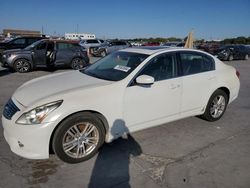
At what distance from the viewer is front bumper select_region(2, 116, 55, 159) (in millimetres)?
3139

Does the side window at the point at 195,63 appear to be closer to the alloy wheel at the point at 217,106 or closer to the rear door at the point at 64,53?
the alloy wheel at the point at 217,106

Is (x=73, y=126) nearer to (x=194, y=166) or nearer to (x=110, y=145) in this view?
(x=110, y=145)

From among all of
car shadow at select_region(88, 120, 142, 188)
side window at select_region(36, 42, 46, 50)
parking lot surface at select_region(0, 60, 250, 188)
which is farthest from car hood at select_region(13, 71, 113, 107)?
side window at select_region(36, 42, 46, 50)

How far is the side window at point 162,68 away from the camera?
4.08 metres

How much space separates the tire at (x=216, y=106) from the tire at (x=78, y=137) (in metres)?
2.44

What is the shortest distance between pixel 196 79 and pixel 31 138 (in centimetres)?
296

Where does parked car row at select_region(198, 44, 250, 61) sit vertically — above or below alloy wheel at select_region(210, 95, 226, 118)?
above

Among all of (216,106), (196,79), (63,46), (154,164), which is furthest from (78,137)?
(63,46)

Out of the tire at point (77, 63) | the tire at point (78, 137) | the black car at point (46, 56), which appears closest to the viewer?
the tire at point (78, 137)

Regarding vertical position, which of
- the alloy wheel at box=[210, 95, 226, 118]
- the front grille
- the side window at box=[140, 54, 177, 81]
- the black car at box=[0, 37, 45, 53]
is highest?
the side window at box=[140, 54, 177, 81]

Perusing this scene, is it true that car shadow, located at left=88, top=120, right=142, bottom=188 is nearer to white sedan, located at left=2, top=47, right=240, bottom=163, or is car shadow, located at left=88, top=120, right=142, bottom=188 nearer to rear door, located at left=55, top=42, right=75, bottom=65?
white sedan, located at left=2, top=47, right=240, bottom=163

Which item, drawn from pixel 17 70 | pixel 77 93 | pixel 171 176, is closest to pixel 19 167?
pixel 77 93

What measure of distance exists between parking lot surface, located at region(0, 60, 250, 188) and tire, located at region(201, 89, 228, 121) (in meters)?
0.45

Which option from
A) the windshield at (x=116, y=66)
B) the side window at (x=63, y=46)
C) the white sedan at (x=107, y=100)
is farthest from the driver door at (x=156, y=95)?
the side window at (x=63, y=46)
